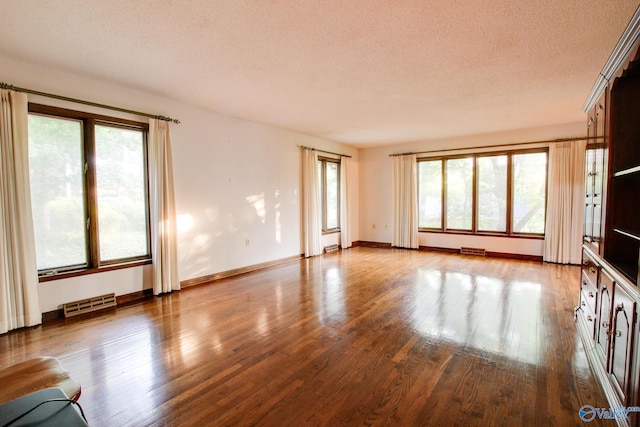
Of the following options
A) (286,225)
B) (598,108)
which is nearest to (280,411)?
(598,108)

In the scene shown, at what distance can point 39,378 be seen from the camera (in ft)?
3.88

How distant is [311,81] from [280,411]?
326 centimetres

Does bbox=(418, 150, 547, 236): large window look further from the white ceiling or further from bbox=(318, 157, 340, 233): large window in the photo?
bbox=(318, 157, 340, 233): large window

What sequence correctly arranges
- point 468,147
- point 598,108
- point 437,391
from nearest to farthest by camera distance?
point 437,391 < point 598,108 < point 468,147

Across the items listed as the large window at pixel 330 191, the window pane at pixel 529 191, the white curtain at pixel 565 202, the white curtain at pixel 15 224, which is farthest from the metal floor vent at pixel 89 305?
the white curtain at pixel 565 202

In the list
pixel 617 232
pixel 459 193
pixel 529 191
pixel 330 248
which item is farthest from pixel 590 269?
pixel 330 248

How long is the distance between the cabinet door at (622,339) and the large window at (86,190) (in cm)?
480

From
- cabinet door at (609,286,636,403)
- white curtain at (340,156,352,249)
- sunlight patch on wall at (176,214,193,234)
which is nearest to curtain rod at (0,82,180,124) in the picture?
sunlight patch on wall at (176,214,193,234)

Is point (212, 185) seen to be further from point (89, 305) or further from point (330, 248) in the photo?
point (330, 248)

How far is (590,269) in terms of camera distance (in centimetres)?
272

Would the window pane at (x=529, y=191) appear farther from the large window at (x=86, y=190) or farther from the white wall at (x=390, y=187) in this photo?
the large window at (x=86, y=190)

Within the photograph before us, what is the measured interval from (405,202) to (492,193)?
1.90 m

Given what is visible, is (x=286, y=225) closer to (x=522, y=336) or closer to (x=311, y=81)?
(x=311, y=81)

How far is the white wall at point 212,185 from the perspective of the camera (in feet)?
11.2
